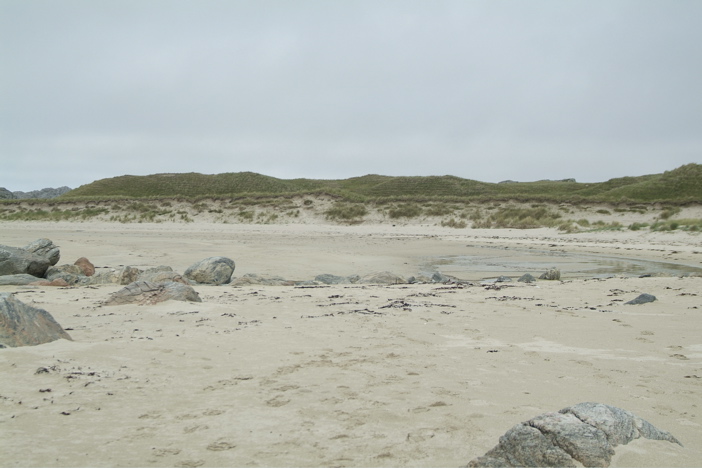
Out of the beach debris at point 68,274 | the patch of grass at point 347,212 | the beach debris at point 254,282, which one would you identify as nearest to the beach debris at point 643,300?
the beach debris at point 254,282

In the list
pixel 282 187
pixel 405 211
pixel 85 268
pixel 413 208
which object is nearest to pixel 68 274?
pixel 85 268

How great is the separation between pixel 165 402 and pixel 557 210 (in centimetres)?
2996

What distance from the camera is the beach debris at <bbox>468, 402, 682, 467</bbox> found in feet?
7.24

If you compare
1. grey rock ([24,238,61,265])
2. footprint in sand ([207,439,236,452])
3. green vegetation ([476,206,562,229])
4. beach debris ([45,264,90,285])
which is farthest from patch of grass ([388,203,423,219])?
footprint in sand ([207,439,236,452])

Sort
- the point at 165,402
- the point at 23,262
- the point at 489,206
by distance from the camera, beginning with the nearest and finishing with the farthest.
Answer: the point at 165,402, the point at 23,262, the point at 489,206

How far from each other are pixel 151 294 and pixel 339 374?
3.83 metres

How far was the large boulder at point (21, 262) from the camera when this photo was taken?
9.79 meters

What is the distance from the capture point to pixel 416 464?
8.07 ft

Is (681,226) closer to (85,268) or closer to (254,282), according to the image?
(254,282)

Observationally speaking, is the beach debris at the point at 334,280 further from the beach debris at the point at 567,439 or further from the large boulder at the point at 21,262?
the beach debris at the point at 567,439

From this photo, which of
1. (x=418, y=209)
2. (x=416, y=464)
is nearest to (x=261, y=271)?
(x=416, y=464)

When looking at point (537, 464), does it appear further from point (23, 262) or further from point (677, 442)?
point (23, 262)

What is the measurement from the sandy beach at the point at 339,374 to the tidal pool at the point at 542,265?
3.49 meters

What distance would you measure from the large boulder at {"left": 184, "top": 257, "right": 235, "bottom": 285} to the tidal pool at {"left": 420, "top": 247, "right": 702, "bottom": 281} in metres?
5.09
